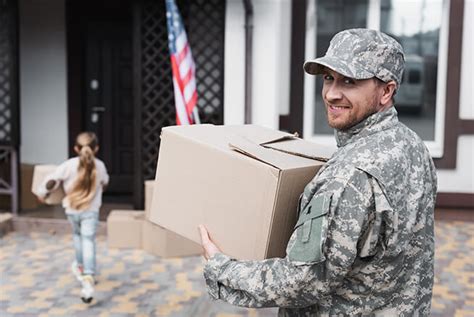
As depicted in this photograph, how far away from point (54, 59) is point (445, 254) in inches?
214

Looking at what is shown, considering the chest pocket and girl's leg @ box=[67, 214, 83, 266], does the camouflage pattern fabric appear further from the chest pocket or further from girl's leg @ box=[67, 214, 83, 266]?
girl's leg @ box=[67, 214, 83, 266]

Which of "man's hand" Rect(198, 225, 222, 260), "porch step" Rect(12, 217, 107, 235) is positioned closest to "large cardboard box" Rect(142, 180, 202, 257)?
"porch step" Rect(12, 217, 107, 235)

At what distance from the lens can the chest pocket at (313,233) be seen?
1.62 meters

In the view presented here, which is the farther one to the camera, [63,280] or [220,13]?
[220,13]

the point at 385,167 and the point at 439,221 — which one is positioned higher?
the point at 385,167

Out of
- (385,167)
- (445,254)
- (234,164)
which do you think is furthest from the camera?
(445,254)

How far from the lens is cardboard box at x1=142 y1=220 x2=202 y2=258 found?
242 inches

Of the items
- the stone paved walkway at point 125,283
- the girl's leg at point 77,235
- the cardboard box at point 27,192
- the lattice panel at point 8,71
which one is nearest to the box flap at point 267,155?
the stone paved walkway at point 125,283

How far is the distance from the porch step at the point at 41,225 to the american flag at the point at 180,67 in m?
2.16

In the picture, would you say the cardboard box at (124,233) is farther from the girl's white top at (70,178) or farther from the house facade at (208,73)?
the girl's white top at (70,178)

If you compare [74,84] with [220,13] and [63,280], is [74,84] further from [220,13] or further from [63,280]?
[63,280]

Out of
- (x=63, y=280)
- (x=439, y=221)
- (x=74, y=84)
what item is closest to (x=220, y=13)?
(x=74, y=84)

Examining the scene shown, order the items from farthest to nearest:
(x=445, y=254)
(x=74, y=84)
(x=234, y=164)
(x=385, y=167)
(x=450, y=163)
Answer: (x=74, y=84)
(x=450, y=163)
(x=445, y=254)
(x=234, y=164)
(x=385, y=167)

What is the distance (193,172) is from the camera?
6.55 feet
